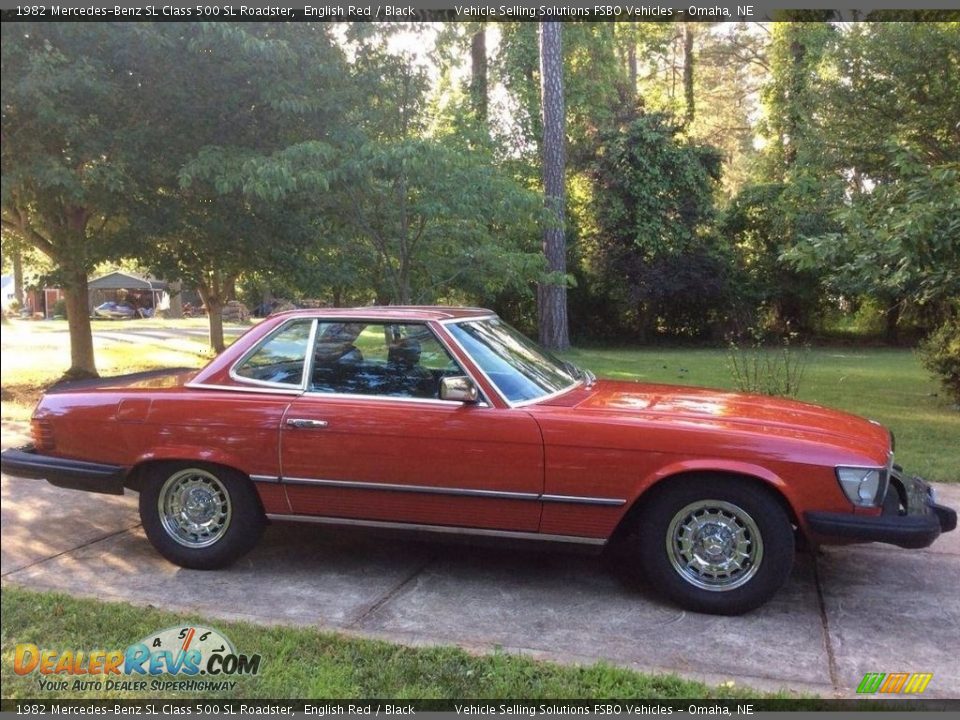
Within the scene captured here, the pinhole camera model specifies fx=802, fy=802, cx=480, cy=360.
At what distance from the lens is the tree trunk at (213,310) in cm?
568

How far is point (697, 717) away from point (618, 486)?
1.25 meters

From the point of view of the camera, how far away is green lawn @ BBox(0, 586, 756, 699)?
3195 mm

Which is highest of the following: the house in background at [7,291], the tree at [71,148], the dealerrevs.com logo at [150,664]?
the tree at [71,148]

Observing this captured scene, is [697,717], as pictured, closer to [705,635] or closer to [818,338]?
[705,635]

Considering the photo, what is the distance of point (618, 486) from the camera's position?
414 cm

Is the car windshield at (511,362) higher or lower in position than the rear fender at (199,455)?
higher

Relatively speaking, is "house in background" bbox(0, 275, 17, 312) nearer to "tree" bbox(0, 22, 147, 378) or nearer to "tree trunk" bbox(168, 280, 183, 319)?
"tree" bbox(0, 22, 147, 378)

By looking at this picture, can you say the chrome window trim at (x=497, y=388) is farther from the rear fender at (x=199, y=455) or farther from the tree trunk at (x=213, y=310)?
the tree trunk at (x=213, y=310)

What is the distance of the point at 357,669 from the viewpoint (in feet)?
11.2

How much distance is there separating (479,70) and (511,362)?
17048 millimetres

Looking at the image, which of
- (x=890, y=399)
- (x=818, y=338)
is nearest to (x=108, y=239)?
(x=890, y=399)

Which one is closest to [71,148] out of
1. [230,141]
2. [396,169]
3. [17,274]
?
[17,274]

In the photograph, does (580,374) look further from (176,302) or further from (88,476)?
(88,476)

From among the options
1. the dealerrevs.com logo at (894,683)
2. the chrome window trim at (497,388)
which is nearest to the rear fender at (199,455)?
the chrome window trim at (497,388)
